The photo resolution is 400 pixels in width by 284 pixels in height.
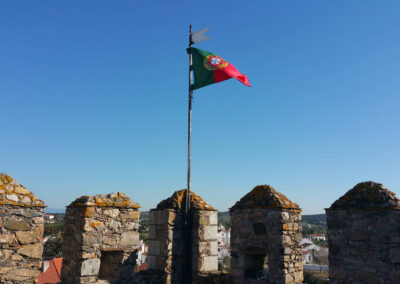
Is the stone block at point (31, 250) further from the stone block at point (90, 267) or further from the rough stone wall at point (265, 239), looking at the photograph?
the rough stone wall at point (265, 239)

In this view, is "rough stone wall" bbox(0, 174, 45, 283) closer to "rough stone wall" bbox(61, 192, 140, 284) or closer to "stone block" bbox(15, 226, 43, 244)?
"stone block" bbox(15, 226, 43, 244)

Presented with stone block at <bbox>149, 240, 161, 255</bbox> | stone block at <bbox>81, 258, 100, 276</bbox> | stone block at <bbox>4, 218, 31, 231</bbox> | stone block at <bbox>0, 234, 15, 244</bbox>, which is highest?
stone block at <bbox>4, 218, 31, 231</bbox>

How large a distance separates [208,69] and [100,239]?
17.6 ft

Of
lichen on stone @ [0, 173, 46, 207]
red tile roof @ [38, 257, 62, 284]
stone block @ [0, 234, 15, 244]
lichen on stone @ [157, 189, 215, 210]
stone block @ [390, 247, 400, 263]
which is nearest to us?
stone block @ [0, 234, 15, 244]

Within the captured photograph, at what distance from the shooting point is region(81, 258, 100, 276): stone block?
19.2 ft

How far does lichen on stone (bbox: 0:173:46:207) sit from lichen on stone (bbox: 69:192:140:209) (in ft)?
3.53

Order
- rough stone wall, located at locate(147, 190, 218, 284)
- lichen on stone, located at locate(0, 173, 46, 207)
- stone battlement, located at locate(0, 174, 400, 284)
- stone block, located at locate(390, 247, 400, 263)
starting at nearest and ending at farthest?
lichen on stone, located at locate(0, 173, 46, 207), stone battlement, located at locate(0, 174, 400, 284), stone block, located at locate(390, 247, 400, 263), rough stone wall, located at locate(147, 190, 218, 284)

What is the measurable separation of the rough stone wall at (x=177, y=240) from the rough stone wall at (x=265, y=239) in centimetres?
61

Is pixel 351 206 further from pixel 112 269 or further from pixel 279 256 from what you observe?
pixel 112 269

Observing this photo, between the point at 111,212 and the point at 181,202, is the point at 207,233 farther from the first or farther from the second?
the point at 111,212

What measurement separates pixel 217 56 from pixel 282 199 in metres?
4.56

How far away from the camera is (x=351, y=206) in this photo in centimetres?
648

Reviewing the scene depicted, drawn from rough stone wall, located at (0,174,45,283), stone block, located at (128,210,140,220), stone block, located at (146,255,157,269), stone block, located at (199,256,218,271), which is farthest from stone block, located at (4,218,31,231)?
stone block, located at (199,256,218,271)

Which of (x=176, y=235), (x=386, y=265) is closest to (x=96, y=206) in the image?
(x=176, y=235)
